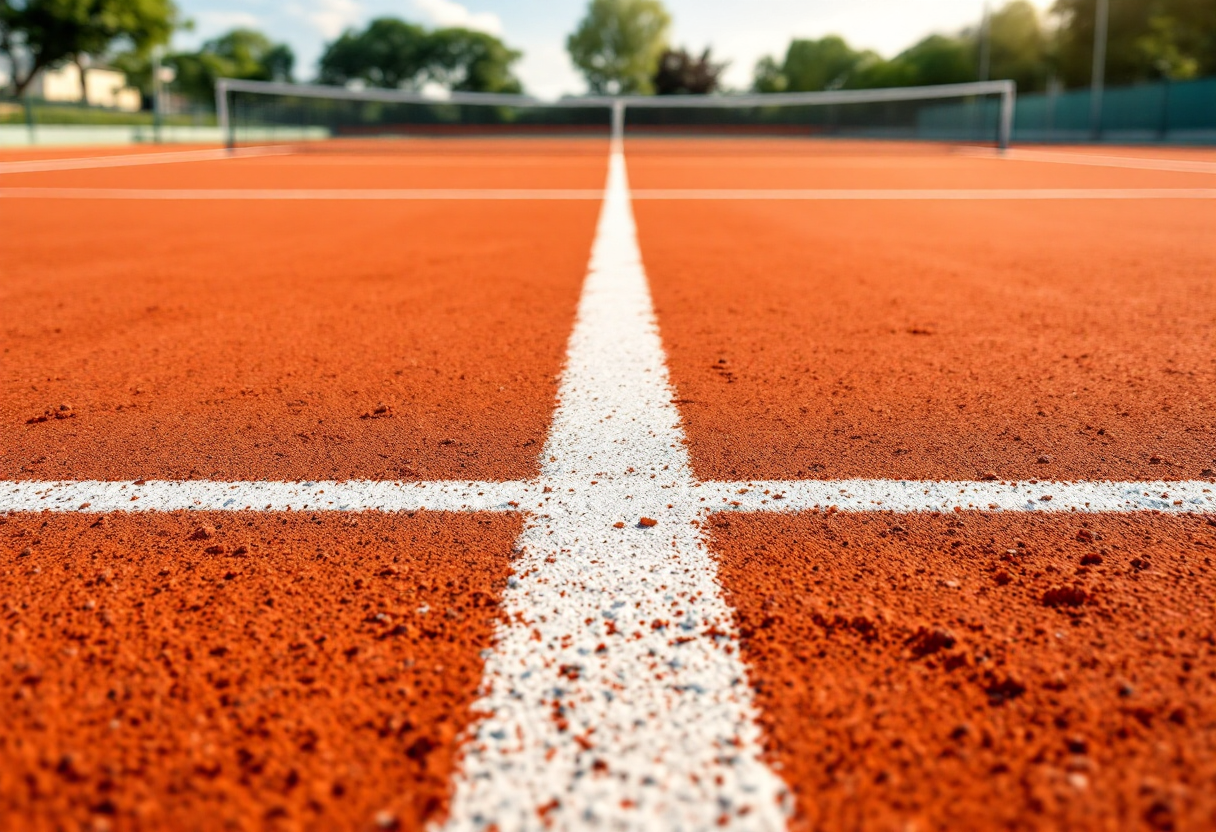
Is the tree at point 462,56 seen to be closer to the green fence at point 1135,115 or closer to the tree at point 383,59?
the tree at point 383,59

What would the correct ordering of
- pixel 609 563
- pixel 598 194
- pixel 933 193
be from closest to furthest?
pixel 609 563, pixel 598 194, pixel 933 193

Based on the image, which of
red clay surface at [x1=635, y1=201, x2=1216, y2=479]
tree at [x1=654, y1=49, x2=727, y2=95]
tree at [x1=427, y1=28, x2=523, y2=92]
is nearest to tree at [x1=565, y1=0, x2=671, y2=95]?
tree at [x1=654, y1=49, x2=727, y2=95]

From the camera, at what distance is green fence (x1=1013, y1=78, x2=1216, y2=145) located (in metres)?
33.1

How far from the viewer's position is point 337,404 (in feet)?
7.88

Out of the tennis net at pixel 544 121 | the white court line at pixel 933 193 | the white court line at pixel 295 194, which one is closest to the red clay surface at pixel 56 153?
the white court line at pixel 295 194

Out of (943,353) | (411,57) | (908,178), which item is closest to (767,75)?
(411,57)

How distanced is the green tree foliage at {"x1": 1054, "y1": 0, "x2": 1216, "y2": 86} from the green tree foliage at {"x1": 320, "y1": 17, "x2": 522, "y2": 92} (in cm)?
5322

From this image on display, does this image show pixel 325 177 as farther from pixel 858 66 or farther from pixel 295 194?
pixel 858 66

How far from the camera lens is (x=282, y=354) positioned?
9.59ft

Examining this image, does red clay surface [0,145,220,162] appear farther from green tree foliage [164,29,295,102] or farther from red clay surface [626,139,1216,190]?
green tree foliage [164,29,295,102]

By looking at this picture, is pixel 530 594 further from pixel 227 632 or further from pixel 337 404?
pixel 337 404

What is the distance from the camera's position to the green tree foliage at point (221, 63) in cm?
7688

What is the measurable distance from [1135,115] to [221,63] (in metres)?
68.9

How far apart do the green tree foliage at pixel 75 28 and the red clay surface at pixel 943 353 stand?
47686mm
